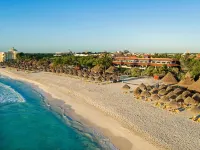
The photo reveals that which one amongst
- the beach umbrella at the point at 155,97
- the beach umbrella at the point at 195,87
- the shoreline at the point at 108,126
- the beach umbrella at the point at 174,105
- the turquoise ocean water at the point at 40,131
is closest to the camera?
the shoreline at the point at 108,126

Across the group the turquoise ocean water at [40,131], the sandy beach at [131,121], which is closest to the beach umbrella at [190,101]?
the sandy beach at [131,121]

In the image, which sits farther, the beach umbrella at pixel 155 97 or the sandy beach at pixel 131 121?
the beach umbrella at pixel 155 97

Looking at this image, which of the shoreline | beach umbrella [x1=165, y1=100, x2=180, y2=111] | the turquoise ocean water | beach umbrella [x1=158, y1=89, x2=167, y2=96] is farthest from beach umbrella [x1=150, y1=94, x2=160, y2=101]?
the turquoise ocean water

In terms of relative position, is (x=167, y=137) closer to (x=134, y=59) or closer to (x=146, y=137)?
(x=146, y=137)


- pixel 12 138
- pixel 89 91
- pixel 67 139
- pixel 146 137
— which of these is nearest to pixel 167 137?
pixel 146 137

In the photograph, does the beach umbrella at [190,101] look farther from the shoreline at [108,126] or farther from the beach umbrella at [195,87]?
the shoreline at [108,126]
